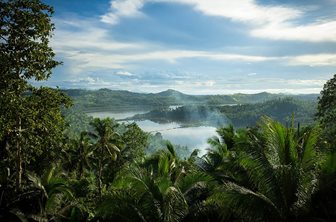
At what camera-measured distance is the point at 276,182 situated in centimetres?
965

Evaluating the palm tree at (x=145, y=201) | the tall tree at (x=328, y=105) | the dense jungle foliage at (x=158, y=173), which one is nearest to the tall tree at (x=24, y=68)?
the dense jungle foliage at (x=158, y=173)

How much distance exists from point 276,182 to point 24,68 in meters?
11.9

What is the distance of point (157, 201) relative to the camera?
1105 cm

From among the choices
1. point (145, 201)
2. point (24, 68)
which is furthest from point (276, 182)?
point (24, 68)

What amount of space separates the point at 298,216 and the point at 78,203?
435 inches

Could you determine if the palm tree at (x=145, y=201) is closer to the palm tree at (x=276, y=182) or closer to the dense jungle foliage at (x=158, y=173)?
the dense jungle foliage at (x=158, y=173)

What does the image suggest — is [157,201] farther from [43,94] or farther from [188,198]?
[43,94]

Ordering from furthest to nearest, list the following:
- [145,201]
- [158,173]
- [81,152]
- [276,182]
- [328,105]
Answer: [81,152], [328,105], [158,173], [145,201], [276,182]

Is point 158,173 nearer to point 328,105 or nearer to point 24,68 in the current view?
point 24,68

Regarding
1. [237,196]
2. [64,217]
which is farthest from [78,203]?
[237,196]

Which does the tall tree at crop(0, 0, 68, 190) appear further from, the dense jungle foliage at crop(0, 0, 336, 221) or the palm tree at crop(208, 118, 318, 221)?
the palm tree at crop(208, 118, 318, 221)

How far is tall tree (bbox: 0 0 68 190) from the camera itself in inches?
607

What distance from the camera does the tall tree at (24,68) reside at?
1543 cm

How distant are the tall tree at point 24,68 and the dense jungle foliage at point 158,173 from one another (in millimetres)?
42
